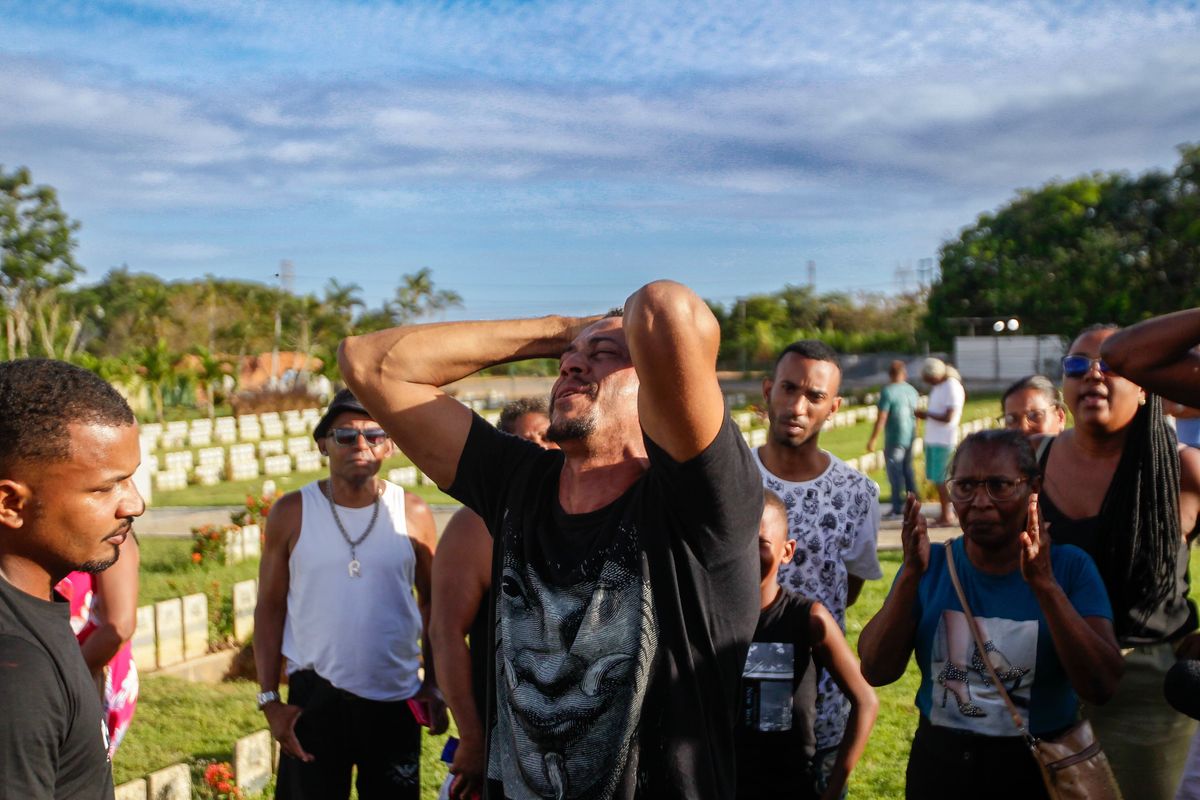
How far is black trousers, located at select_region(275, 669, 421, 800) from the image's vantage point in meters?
3.88

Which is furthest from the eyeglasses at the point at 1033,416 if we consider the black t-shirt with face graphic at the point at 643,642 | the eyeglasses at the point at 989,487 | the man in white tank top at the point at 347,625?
the black t-shirt with face graphic at the point at 643,642

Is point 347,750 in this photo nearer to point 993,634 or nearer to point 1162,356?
point 993,634

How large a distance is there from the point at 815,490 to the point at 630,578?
2.06 meters

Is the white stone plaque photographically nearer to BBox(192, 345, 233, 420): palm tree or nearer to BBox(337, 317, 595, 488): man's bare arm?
BBox(337, 317, 595, 488): man's bare arm

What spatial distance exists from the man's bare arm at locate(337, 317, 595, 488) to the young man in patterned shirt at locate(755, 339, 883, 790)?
1.47 metres

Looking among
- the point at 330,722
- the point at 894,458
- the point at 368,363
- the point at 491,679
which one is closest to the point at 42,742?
the point at 491,679

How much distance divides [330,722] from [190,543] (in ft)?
30.6

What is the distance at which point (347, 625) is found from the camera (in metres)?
4.00

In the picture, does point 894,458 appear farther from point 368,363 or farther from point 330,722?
point 368,363

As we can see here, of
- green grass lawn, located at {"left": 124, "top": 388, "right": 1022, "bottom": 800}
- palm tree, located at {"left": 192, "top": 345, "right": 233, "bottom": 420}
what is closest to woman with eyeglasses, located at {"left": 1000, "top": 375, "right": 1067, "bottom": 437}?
green grass lawn, located at {"left": 124, "top": 388, "right": 1022, "bottom": 800}

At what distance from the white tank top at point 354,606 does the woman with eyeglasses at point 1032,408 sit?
3.11m

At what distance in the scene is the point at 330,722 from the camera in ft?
12.9

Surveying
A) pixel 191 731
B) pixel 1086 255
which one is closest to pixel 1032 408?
pixel 191 731

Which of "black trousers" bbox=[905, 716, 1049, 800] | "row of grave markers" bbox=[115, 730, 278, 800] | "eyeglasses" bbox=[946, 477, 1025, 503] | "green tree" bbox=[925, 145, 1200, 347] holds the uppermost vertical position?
"green tree" bbox=[925, 145, 1200, 347]
